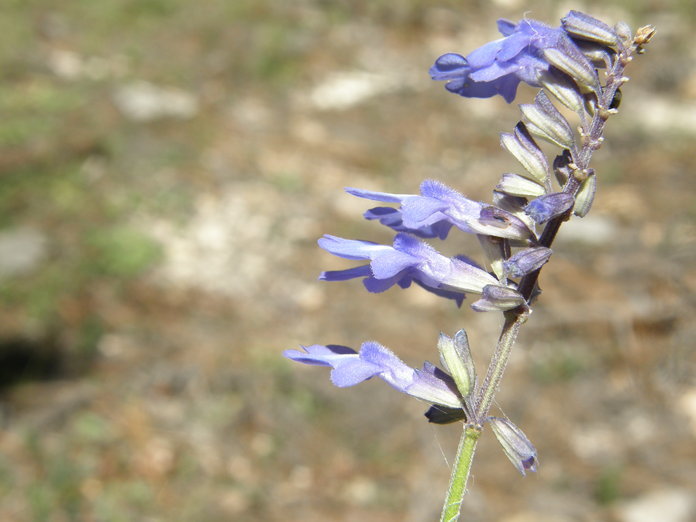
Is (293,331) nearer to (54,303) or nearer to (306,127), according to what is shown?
(54,303)

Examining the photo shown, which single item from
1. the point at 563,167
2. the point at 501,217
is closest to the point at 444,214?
the point at 501,217

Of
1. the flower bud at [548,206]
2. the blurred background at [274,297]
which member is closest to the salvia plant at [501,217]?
the flower bud at [548,206]

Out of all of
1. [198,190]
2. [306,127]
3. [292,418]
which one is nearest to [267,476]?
[292,418]

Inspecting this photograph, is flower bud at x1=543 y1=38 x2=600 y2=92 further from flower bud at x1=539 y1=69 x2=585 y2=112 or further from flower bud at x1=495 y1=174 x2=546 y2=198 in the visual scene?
flower bud at x1=495 y1=174 x2=546 y2=198

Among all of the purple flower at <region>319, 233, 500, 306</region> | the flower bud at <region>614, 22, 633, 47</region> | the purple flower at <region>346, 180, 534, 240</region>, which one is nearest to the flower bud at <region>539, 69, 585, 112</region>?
the flower bud at <region>614, 22, 633, 47</region>

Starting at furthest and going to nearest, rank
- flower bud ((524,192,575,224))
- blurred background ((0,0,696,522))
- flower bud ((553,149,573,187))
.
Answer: blurred background ((0,0,696,522)), flower bud ((553,149,573,187)), flower bud ((524,192,575,224))

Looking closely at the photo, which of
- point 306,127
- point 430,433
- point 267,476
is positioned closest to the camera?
point 267,476

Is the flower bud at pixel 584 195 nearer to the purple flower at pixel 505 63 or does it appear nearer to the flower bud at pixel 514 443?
the purple flower at pixel 505 63

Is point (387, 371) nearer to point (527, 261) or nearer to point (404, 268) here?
point (404, 268)
